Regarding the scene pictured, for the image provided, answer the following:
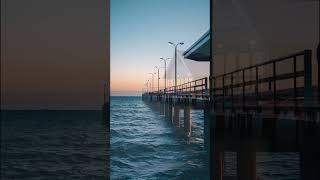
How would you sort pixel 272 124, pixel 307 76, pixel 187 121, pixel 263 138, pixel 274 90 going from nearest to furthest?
1. pixel 307 76
2. pixel 272 124
3. pixel 274 90
4. pixel 263 138
5. pixel 187 121

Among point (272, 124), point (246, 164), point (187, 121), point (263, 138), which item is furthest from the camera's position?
point (187, 121)

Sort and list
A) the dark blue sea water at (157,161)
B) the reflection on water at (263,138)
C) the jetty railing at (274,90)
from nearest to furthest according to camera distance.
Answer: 1. the reflection on water at (263,138)
2. the jetty railing at (274,90)
3. the dark blue sea water at (157,161)

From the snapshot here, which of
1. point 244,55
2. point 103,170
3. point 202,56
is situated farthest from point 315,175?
point 202,56

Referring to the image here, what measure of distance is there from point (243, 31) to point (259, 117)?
43.0 ft

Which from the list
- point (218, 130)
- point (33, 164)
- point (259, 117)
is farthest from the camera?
point (33, 164)

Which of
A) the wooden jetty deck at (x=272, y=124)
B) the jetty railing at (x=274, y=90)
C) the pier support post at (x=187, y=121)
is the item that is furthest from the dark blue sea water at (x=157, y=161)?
the wooden jetty deck at (x=272, y=124)

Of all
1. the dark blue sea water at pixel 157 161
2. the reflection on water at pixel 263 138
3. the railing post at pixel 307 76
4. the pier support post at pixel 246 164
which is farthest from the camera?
the dark blue sea water at pixel 157 161

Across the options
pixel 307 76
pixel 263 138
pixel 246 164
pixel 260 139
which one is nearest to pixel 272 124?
pixel 263 138

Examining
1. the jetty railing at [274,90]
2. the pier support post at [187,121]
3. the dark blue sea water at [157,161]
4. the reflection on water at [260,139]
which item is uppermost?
the jetty railing at [274,90]

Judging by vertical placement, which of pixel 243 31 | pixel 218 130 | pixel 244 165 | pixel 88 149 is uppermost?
pixel 243 31

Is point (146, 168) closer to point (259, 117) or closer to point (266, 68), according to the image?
point (266, 68)

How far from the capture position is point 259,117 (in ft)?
30.3

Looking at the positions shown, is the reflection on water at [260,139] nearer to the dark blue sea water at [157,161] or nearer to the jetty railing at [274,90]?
the jetty railing at [274,90]

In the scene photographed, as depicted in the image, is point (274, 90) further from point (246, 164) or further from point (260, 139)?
point (246, 164)
